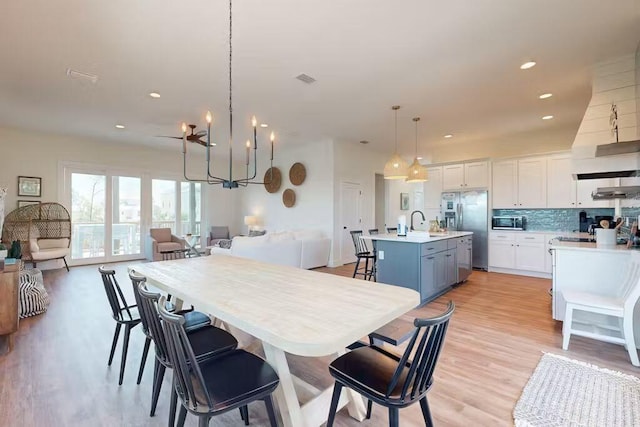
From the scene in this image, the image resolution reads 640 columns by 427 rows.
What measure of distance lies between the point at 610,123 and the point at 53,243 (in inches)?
365

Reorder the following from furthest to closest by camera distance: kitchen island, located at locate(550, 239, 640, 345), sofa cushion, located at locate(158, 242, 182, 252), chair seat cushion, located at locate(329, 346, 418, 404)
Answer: sofa cushion, located at locate(158, 242, 182, 252), kitchen island, located at locate(550, 239, 640, 345), chair seat cushion, located at locate(329, 346, 418, 404)

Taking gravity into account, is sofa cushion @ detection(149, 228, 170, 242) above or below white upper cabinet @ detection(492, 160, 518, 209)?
below

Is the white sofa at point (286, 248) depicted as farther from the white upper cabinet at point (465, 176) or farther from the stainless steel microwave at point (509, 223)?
the stainless steel microwave at point (509, 223)

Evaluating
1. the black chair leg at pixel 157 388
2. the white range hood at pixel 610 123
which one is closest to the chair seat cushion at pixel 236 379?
the black chair leg at pixel 157 388

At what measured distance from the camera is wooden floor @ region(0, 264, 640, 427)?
1808 millimetres

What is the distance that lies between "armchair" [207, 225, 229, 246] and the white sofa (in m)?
3.34

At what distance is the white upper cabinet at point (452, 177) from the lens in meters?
6.42

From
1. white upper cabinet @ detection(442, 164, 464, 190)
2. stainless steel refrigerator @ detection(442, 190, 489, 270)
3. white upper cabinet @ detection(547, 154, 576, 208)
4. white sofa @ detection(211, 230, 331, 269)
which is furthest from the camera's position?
white upper cabinet @ detection(442, 164, 464, 190)

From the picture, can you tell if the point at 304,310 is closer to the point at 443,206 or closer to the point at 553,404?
the point at 553,404

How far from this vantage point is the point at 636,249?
2703 millimetres

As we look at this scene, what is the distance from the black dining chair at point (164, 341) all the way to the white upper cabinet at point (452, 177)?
19.7 feet

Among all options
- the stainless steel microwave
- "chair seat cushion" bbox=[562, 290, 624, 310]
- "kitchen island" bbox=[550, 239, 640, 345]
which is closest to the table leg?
"chair seat cushion" bbox=[562, 290, 624, 310]

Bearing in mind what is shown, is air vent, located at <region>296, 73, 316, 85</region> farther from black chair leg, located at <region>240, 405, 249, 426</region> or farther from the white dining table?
black chair leg, located at <region>240, 405, 249, 426</region>

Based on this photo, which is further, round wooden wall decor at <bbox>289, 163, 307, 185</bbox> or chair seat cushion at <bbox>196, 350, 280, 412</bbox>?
round wooden wall decor at <bbox>289, 163, 307, 185</bbox>
